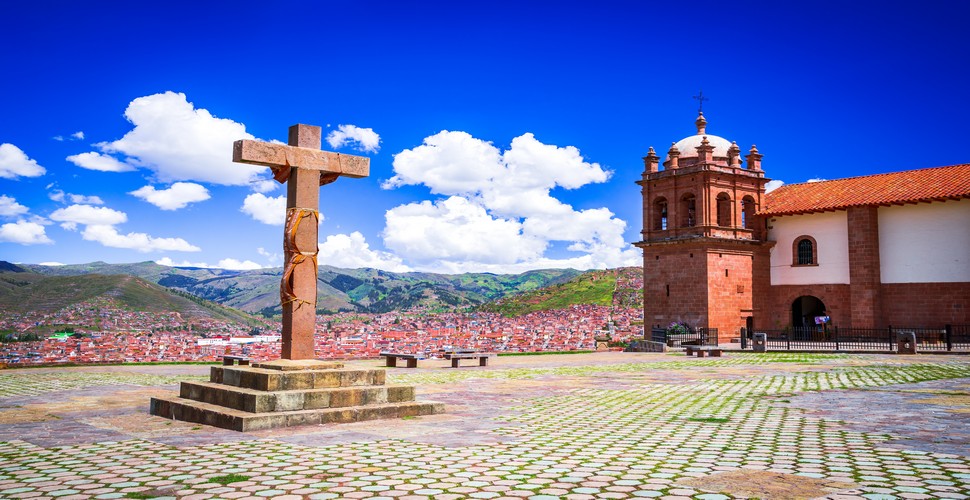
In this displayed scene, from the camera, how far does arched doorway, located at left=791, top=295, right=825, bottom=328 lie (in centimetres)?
3284

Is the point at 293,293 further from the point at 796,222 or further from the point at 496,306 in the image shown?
the point at 496,306

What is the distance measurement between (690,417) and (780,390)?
3929 mm

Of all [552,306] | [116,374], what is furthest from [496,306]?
[116,374]

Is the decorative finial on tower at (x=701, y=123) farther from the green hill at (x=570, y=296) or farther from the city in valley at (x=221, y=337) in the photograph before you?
the green hill at (x=570, y=296)

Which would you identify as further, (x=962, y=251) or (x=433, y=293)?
(x=433, y=293)

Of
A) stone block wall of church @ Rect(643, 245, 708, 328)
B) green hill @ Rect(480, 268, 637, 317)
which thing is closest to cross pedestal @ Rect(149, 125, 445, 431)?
stone block wall of church @ Rect(643, 245, 708, 328)

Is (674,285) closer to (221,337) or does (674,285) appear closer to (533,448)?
(221,337)

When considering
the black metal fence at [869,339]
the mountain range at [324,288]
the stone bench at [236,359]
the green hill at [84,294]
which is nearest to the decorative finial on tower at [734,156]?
the black metal fence at [869,339]

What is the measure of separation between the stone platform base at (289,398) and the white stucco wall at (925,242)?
87.7ft

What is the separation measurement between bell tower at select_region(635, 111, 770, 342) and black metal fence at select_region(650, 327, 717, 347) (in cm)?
99

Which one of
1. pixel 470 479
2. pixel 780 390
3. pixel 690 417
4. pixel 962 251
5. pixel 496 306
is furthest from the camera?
pixel 496 306

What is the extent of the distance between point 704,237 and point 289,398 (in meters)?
25.9

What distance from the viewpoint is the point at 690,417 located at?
7.75 meters

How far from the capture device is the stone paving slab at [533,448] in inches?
168
